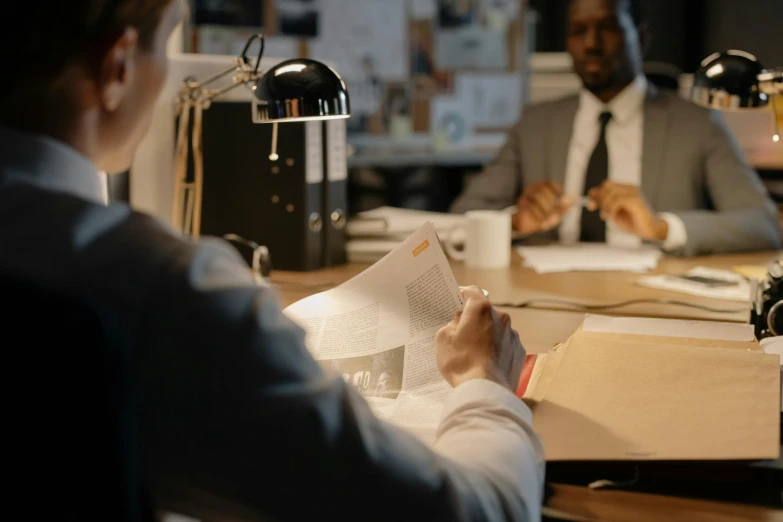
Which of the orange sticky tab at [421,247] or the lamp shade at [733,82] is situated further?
the lamp shade at [733,82]

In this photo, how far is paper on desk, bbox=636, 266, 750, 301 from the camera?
176 cm

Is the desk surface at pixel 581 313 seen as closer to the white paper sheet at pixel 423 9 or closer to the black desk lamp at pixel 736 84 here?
the black desk lamp at pixel 736 84

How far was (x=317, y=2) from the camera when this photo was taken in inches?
167

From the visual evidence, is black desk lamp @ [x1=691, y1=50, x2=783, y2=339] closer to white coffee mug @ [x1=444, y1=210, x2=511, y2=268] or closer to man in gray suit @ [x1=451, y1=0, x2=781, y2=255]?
white coffee mug @ [x1=444, y1=210, x2=511, y2=268]

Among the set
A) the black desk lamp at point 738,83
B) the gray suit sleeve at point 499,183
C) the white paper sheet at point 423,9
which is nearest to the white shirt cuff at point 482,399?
the black desk lamp at point 738,83

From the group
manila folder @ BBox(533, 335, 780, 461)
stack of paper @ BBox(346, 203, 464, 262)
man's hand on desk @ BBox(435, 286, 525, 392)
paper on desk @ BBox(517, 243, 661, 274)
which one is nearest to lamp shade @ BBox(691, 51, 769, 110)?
paper on desk @ BBox(517, 243, 661, 274)

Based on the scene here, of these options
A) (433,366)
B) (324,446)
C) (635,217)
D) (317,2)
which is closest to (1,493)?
(324,446)

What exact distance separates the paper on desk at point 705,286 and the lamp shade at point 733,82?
1.17ft

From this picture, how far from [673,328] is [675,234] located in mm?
1082

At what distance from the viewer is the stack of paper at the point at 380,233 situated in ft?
6.98

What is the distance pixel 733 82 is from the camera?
1.65 metres

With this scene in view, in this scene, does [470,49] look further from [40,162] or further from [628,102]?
[40,162]

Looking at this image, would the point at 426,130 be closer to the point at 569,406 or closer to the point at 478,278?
the point at 478,278

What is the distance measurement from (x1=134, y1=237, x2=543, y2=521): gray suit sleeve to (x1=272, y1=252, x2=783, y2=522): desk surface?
264mm
